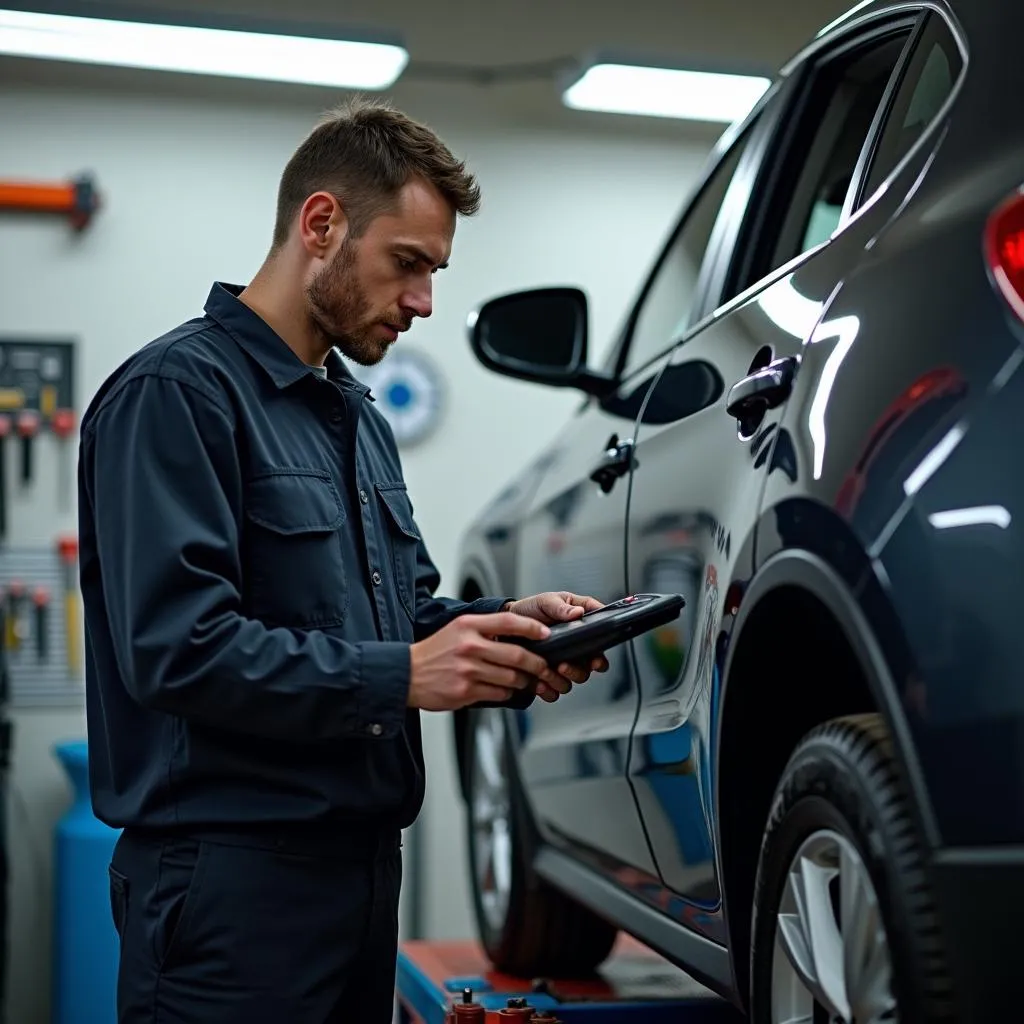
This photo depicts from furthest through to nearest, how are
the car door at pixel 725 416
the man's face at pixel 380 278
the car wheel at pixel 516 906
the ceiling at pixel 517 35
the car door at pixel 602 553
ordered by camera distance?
the ceiling at pixel 517 35
the car wheel at pixel 516 906
the car door at pixel 602 553
the man's face at pixel 380 278
the car door at pixel 725 416

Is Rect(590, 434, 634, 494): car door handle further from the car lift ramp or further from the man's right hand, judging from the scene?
the car lift ramp

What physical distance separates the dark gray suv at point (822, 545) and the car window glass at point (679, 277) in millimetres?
12

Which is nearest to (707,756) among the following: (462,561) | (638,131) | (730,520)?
(730,520)

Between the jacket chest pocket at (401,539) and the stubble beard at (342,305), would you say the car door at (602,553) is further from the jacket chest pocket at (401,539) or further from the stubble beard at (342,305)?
the stubble beard at (342,305)

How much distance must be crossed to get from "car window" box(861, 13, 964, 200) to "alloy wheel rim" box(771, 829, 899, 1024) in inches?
26.9

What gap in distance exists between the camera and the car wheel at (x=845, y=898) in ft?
3.93

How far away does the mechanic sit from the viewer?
1.51m

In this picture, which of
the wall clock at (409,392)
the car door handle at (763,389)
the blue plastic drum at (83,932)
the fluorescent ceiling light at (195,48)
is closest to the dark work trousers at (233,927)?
the car door handle at (763,389)

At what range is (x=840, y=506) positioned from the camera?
1.32m

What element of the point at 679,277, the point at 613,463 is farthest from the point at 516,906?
the point at 679,277

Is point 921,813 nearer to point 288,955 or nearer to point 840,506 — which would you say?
point 840,506

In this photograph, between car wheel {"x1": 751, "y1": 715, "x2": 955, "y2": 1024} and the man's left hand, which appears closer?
car wheel {"x1": 751, "y1": 715, "x2": 955, "y2": 1024}

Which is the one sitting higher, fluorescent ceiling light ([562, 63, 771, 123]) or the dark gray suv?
fluorescent ceiling light ([562, 63, 771, 123])

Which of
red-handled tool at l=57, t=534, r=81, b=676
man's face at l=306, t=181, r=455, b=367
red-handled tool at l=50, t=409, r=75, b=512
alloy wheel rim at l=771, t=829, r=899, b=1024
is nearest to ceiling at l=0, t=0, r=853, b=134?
red-handled tool at l=50, t=409, r=75, b=512
